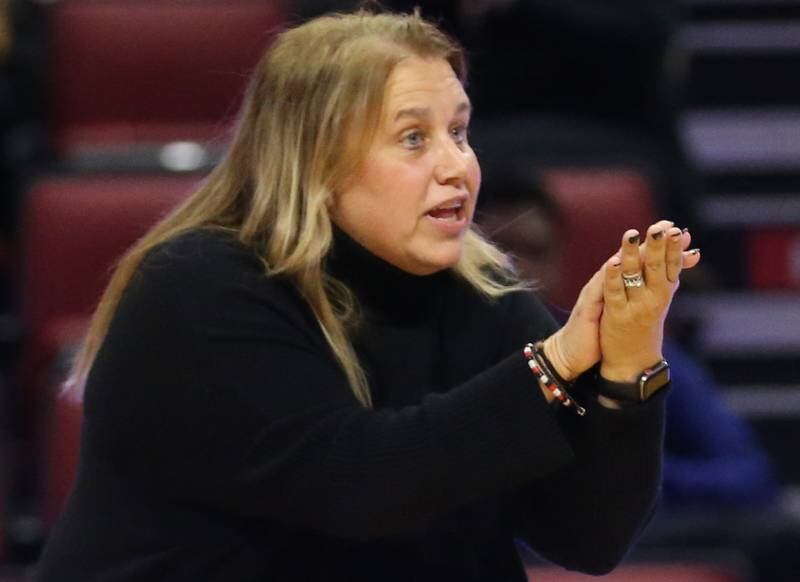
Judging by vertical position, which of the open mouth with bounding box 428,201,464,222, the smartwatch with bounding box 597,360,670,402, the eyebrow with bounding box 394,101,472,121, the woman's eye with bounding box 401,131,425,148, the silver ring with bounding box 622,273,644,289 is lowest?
the smartwatch with bounding box 597,360,670,402

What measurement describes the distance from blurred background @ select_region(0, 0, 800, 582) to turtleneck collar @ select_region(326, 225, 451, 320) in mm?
1154

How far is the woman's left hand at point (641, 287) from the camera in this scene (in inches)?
52.6

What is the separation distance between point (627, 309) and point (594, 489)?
210mm

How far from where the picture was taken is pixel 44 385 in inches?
113

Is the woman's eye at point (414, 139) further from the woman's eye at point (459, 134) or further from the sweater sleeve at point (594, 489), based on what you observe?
the sweater sleeve at point (594, 489)

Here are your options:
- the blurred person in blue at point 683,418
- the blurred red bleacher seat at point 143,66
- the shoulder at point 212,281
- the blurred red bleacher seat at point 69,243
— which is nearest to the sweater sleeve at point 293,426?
the shoulder at point 212,281

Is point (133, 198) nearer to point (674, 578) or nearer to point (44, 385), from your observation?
point (44, 385)

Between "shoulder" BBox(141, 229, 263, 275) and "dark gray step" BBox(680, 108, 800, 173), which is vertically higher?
"shoulder" BBox(141, 229, 263, 275)

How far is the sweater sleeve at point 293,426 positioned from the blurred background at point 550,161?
127 cm

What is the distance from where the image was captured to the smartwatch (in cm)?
141

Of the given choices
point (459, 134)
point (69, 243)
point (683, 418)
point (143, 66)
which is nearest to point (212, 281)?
point (459, 134)

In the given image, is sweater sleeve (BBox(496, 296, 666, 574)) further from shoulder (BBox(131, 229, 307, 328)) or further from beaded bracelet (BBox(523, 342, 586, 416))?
shoulder (BBox(131, 229, 307, 328))

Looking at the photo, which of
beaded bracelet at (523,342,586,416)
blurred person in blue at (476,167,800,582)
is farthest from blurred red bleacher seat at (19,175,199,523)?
beaded bracelet at (523,342,586,416)

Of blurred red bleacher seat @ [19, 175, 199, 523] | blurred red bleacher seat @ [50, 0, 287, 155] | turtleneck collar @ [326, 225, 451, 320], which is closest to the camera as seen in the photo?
turtleneck collar @ [326, 225, 451, 320]
